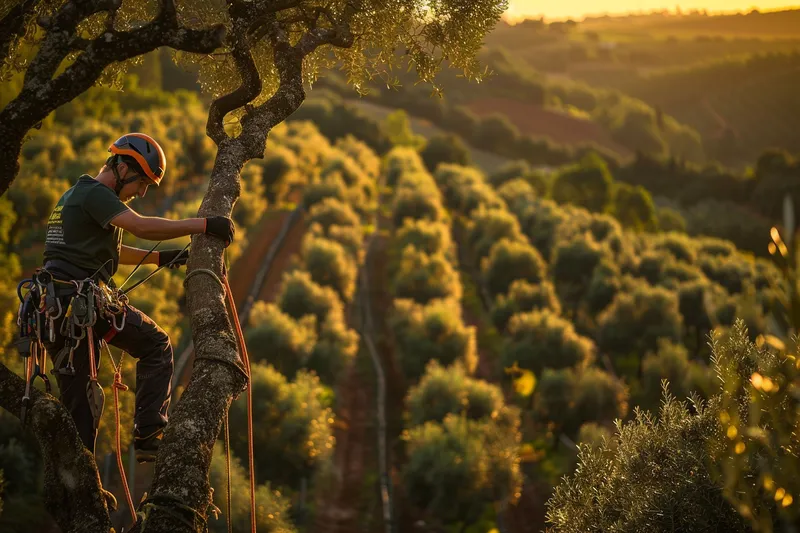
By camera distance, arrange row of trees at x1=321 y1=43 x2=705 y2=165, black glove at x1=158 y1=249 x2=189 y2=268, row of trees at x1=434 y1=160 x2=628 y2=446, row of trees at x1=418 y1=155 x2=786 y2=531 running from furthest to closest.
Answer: row of trees at x1=321 y1=43 x2=705 y2=165, row of trees at x1=418 y1=155 x2=786 y2=531, row of trees at x1=434 y1=160 x2=628 y2=446, black glove at x1=158 y1=249 x2=189 y2=268

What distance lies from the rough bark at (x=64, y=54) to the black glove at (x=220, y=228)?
1.86m

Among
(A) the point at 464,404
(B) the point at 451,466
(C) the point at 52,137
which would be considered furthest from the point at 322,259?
(C) the point at 52,137

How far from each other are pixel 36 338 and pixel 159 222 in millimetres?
1645

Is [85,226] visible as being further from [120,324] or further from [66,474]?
[66,474]

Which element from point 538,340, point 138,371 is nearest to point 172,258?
point 138,371

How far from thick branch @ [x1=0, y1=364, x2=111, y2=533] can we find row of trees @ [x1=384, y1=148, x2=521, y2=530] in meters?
19.7

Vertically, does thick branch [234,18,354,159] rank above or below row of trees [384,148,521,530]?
above

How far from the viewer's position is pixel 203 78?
36.3 feet

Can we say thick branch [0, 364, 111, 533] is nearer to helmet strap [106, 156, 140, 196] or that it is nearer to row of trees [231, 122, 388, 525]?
helmet strap [106, 156, 140, 196]

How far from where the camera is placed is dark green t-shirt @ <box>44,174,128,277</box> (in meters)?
6.58

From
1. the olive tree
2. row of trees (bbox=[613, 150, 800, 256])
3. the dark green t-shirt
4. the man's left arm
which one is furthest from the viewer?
row of trees (bbox=[613, 150, 800, 256])

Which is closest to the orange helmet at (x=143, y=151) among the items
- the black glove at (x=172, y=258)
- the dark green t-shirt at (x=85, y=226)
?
the dark green t-shirt at (x=85, y=226)

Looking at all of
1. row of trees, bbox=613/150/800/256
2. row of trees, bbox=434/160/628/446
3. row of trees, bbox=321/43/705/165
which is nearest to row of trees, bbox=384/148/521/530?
row of trees, bbox=434/160/628/446

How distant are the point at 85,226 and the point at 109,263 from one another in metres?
0.46
